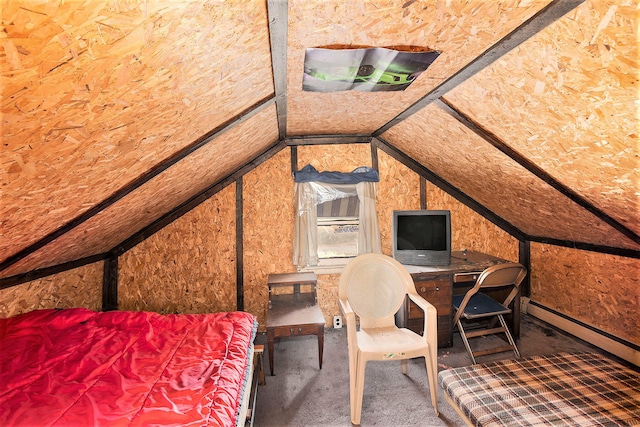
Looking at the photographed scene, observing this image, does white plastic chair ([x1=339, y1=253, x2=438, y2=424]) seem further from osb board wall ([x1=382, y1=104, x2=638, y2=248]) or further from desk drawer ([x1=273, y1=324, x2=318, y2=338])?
osb board wall ([x1=382, y1=104, x2=638, y2=248])

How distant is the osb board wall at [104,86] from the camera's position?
960 millimetres

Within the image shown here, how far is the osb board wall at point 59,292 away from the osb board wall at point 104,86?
32.2 inches

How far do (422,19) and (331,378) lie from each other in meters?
2.88

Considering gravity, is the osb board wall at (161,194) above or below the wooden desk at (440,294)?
above

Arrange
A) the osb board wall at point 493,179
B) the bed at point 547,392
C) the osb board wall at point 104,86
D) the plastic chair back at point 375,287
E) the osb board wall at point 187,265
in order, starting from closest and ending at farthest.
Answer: the osb board wall at point 104,86
the bed at point 547,392
the osb board wall at point 493,179
the plastic chair back at point 375,287
the osb board wall at point 187,265

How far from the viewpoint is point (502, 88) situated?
197 centimetres

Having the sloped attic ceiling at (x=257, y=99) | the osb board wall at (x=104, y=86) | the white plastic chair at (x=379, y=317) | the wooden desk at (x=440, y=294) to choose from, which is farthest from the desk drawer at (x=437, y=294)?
the osb board wall at (x=104, y=86)

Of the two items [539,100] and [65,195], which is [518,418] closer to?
[539,100]

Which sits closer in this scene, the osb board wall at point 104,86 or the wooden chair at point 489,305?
the osb board wall at point 104,86

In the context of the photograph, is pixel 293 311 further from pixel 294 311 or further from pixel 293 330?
pixel 293 330

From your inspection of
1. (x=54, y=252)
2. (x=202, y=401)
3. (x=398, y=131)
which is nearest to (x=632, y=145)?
(x=398, y=131)

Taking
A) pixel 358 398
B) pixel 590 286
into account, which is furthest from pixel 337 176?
pixel 590 286

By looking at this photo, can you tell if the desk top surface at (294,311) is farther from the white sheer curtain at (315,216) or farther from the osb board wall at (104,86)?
the osb board wall at (104,86)

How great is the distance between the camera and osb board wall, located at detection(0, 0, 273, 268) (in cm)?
96
